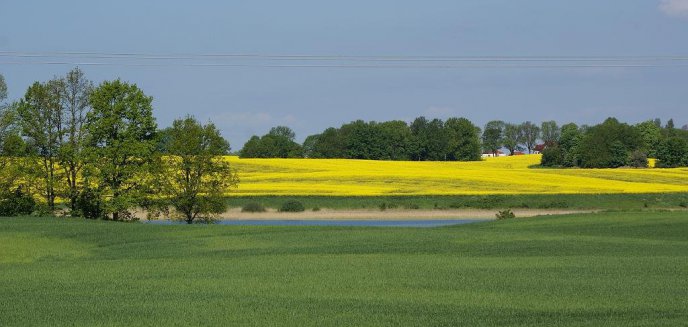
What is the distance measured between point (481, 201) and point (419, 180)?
1134 cm

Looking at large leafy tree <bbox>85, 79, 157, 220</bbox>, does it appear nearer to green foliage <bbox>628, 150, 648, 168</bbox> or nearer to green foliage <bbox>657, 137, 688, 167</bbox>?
green foliage <bbox>628, 150, 648, 168</bbox>

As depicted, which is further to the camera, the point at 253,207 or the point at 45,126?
the point at 253,207

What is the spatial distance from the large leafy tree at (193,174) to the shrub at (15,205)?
7321 mm

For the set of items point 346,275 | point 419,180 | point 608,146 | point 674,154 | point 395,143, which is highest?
point 395,143

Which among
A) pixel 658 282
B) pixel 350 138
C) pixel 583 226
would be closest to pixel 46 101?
pixel 583 226

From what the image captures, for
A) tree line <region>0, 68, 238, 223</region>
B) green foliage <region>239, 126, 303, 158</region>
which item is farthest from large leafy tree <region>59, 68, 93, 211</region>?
green foliage <region>239, 126, 303, 158</region>

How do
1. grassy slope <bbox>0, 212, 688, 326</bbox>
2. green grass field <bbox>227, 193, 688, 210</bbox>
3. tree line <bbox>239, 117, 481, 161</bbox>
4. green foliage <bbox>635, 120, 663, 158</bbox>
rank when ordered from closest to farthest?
grassy slope <bbox>0, 212, 688, 326</bbox> → green grass field <bbox>227, 193, 688, 210</bbox> → green foliage <bbox>635, 120, 663, 158</bbox> → tree line <bbox>239, 117, 481, 161</bbox>

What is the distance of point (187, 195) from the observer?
177 feet

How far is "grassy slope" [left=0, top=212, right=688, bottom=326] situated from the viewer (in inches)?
635

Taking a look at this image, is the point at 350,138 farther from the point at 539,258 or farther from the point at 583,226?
the point at 539,258

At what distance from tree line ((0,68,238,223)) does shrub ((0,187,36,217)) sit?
54 millimetres

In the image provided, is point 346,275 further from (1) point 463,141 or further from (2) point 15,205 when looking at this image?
(1) point 463,141

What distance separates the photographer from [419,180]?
77.8m

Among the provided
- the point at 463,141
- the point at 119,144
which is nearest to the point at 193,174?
the point at 119,144
